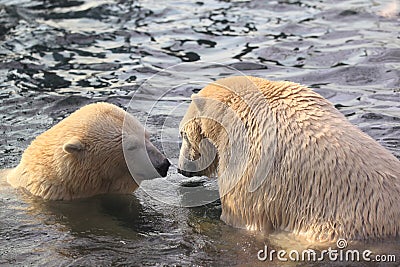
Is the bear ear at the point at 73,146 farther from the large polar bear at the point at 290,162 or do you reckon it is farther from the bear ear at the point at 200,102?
the bear ear at the point at 200,102

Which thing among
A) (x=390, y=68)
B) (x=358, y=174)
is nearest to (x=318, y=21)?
(x=390, y=68)

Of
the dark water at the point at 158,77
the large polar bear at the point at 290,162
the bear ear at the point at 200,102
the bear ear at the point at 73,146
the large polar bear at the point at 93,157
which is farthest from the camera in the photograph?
the large polar bear at the point at 93,157

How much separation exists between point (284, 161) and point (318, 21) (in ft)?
28.1

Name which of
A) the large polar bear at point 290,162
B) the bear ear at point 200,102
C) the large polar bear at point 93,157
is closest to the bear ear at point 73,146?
the large polar bear at point 93,157

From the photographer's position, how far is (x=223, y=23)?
47.8 ft

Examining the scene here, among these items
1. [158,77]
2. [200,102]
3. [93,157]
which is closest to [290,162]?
[200,102]

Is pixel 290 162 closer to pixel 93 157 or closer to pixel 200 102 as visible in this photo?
pixel 200 102

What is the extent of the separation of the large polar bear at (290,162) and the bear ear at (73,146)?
103 centimetres

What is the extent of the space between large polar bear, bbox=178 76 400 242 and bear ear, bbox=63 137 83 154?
3.39 feet

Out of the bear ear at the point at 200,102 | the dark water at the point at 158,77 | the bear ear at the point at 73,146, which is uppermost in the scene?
the bear ear at the point at 200,102

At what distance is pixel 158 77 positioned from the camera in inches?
458

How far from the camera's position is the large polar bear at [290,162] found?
235 inches

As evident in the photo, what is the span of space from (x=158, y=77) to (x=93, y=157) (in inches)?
172

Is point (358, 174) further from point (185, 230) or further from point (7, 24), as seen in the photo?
point (7, 24)
